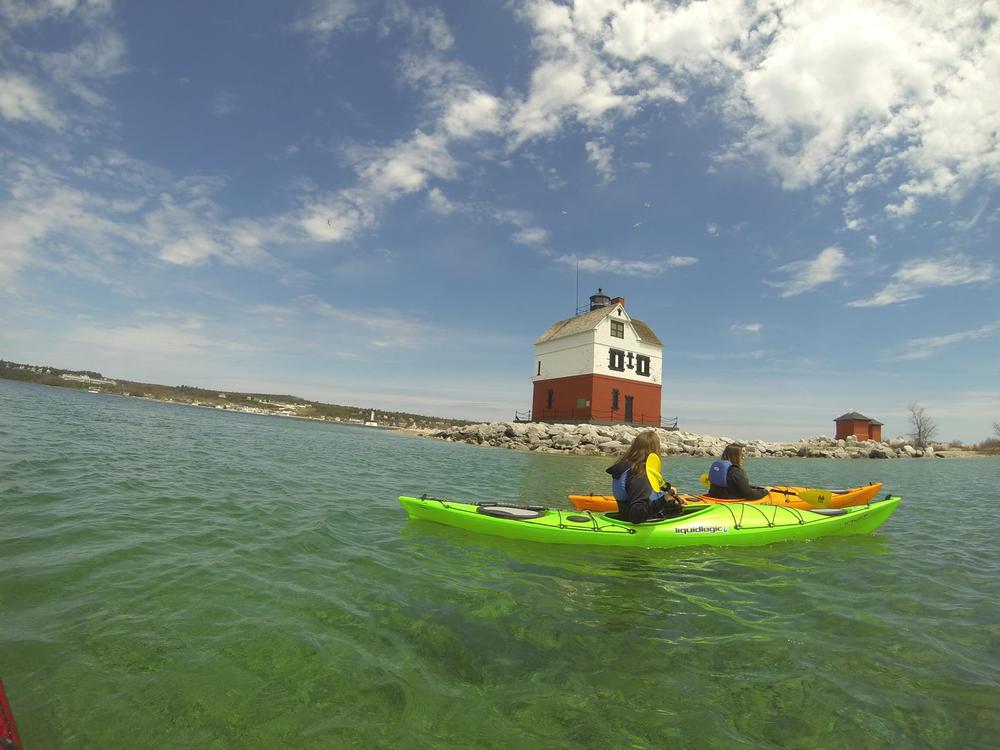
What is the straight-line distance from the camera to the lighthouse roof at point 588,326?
118 feet

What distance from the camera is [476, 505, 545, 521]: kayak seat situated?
25.9 feet

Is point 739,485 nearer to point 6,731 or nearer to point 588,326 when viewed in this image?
point 6,731

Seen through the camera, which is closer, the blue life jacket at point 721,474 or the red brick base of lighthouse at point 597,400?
the blue life jacket at point 721,474

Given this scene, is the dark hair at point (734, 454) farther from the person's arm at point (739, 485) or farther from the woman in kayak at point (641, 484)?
the woman in kayak at point (641, 484)

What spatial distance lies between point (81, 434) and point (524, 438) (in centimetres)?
2321

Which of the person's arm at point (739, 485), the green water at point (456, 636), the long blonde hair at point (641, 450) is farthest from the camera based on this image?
the person's arm at point (739, 485)

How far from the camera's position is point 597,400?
34906mm

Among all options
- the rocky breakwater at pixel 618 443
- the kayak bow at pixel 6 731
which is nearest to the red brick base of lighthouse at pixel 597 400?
the rocky breakwater at pixel 618 443

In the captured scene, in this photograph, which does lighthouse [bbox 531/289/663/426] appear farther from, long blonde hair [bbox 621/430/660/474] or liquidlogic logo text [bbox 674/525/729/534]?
long blonde hair [bbox 621/430/660/474]

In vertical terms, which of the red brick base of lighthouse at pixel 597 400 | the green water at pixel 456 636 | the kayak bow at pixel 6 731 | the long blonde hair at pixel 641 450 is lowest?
the green water at pixel 456 636

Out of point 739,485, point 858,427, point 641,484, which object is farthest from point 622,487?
point 858,427

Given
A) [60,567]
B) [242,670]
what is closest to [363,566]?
[242,670]

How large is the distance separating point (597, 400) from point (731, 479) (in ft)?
85.0

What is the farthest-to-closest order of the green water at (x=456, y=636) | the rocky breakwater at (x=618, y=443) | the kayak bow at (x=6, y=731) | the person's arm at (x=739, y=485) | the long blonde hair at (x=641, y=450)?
the rocky breakwater at (x=618, y=443) → the person's arm at (x=739, y=485) → the long blonde hair at (x=641, y=450) → the green water at (x=456, y=636) → the kayak bow at (x=6, y=731)
